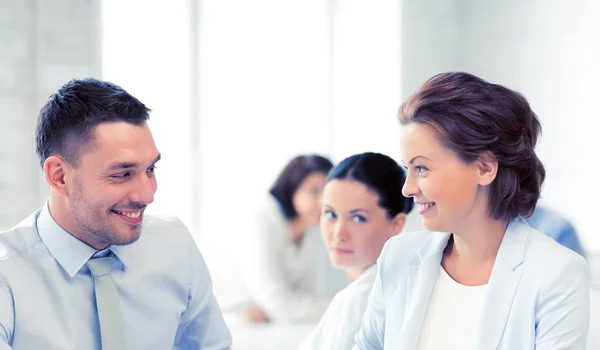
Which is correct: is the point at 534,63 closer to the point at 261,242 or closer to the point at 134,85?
the point at 261,242

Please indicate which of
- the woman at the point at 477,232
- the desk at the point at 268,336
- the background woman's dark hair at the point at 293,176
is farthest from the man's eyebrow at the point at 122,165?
the background woman's dark hair at the point at 293,176

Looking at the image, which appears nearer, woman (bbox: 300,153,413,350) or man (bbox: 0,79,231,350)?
man (bbox: 0,79,231,350)

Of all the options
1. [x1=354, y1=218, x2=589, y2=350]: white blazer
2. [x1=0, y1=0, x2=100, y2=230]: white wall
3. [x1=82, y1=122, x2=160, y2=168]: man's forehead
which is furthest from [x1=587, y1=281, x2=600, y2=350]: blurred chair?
[x1=0, y1=0, x2=100, y2=230]: white wall

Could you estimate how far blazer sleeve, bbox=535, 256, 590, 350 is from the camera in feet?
4.58

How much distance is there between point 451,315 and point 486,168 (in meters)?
0.32

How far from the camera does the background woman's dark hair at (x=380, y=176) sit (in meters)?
2.07

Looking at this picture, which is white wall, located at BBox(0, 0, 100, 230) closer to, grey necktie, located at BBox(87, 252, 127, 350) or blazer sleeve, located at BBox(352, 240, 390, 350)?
grey necktie, located at BBox(87, 252, 127, 350)

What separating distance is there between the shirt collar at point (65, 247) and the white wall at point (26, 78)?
2.47m

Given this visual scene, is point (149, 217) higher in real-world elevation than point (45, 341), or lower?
higher

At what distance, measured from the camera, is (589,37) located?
3.84 metres

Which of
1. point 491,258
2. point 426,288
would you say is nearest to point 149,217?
point 426,288

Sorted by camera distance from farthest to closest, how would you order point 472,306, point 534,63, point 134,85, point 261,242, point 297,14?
point 297,14, point 134,85, point 534,63, point 261,242, point 472,306

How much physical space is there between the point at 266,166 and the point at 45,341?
3.22 m

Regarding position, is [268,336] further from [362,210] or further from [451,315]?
[451,315]
